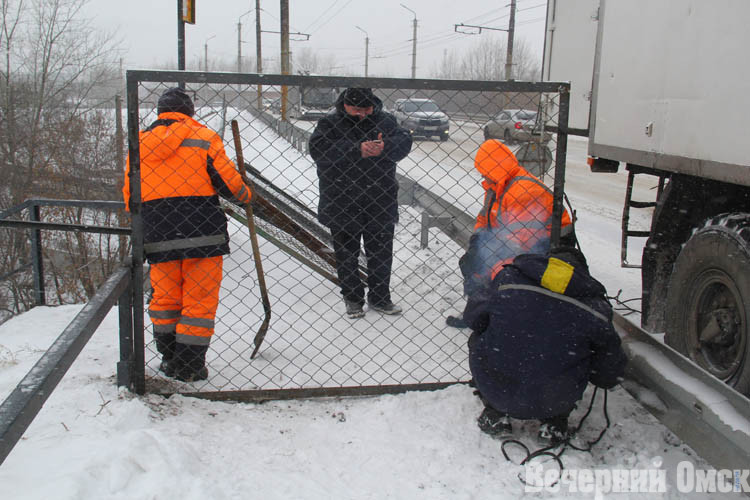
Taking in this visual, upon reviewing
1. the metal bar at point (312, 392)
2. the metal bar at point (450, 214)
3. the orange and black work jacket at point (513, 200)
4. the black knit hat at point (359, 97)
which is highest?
the black knit hat at point (359, 97)

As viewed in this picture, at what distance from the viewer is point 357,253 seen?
4.77 m

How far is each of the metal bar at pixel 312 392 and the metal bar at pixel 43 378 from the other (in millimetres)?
997

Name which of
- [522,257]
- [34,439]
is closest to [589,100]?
[522,257]

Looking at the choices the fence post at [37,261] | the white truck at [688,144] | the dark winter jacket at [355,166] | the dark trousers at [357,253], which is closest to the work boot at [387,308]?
the dark trousers at [357,253]

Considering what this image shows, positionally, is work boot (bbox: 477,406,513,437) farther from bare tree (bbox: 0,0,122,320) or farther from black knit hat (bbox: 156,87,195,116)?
bare tree (bbox: 0,0,122,320)

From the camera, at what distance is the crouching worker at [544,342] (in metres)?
2.66

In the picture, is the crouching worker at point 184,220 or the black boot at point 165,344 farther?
the black boot at point 165,344

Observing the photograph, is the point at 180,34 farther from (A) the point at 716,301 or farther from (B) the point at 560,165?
(A) the point at 716,301

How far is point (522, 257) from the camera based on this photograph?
2816 mm

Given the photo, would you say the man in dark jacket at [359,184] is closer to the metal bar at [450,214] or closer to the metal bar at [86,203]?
the metal bar at [450,214]

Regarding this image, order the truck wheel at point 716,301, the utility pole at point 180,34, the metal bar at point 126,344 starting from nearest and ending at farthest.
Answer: the truck wheel at point 716,301
the metal bar at point 126,344
the utility pole at point 180,34

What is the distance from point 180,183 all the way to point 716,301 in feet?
9.74

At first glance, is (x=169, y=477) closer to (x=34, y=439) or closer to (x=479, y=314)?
(x=34, y=439)

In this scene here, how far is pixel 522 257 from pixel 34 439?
2.28m
